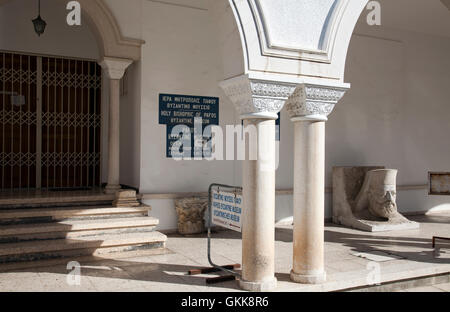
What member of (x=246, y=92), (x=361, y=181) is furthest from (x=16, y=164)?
(x=361, y=181)

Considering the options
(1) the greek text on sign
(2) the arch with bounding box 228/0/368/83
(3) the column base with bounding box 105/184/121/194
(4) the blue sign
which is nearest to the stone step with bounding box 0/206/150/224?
(3) the column base with bounding box 105/184/121/194

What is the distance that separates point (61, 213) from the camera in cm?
600

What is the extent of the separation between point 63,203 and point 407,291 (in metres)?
4.88

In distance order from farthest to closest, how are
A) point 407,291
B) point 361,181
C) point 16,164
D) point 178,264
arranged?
point 361,181, point 16,164, point 178,264, point 407,291

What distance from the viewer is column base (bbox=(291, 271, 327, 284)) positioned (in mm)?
4562

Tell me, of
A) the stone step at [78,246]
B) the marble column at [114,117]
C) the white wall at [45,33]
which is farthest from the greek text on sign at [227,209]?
the white wall at [45,33]

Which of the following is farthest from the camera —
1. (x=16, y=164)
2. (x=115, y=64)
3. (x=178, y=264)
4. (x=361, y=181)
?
(x=361, y=181)

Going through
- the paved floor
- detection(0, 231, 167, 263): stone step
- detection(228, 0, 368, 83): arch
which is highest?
detection(228, 0, 368, 83): arch

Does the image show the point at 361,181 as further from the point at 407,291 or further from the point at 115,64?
the point at 115,64

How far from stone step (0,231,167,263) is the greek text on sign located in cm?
127

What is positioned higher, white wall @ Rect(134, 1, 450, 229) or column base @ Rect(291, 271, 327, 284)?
white wall @ Rect(134, 1, 450, 229)

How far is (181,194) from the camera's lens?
742cm

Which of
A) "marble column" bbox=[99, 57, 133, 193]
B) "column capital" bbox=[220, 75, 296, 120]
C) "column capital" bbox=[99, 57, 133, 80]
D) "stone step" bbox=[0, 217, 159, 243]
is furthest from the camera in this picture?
"marble column" bbox=[99, 57, 133, 193]

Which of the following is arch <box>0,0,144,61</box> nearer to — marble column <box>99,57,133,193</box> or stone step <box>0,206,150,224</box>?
marble column <box>99,57,133,193</box>
